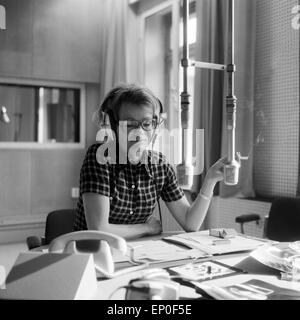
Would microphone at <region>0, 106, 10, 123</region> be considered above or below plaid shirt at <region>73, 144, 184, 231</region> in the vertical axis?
above

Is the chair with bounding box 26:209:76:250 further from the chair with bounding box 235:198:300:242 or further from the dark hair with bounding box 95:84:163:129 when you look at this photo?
the chair with bounding box 235:198:300:242

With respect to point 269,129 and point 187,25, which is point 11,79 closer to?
point 269,129

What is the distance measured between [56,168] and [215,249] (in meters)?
2.81

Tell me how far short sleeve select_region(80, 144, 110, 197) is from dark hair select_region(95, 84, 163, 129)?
0.16 m

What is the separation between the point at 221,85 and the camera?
2.45 metres

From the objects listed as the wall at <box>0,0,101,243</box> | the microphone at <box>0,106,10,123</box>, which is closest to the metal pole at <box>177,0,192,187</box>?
the microphone at <box>0,106,10,123</box>

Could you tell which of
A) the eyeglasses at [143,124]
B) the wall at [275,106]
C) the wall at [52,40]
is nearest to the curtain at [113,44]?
the wall at [52,40]

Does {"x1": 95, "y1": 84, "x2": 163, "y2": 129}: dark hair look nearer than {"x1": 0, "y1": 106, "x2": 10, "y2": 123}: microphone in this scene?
Yes

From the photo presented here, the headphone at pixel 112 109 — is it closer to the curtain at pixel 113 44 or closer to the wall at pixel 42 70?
the curtain at pixel 113 44

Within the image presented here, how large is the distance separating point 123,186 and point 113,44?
2475 millimetres

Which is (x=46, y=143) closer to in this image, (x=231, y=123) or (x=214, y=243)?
(x=214, y=243)

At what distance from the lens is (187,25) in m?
0.92

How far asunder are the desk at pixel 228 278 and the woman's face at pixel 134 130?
0.54 m

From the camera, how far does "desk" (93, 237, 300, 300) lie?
2.71 feet
